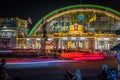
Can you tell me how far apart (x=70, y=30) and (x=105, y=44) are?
12.0 m

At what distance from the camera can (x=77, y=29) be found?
92.4 metres

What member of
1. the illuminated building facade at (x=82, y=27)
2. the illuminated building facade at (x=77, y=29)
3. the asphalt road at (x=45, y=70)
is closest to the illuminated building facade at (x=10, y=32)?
the illuminated building facade at (x=77, y=29)

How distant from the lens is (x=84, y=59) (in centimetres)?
4569

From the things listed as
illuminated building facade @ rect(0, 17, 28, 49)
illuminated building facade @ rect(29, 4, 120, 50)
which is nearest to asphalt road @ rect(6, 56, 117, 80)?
illuminated building facade @ rect(29, 4, 120, 50)

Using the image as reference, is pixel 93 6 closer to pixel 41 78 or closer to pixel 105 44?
pixel 105 44

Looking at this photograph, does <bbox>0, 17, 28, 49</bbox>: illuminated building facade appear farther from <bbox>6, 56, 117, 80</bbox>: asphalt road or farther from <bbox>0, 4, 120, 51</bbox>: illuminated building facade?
<bbox>6, 56, 117, 80</bbox>: asphalt road

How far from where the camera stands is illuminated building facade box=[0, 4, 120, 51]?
89000 mm

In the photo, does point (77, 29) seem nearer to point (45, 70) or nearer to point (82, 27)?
point (82, 27)

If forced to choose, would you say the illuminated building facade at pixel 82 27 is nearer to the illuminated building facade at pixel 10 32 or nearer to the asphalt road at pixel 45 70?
the illuminated building facade at pixel 10 32

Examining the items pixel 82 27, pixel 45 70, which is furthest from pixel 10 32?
pixel 45 70

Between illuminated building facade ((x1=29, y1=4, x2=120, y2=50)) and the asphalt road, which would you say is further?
illuminated building facade ((x1=29, y1=4, x2=120, y2=50))

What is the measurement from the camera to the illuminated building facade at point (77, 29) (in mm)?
89000

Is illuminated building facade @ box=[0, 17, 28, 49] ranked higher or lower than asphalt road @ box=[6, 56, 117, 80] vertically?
higher

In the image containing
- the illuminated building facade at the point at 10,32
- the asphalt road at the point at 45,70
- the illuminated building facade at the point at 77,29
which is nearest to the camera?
the asphalt road at the point at 45,70
